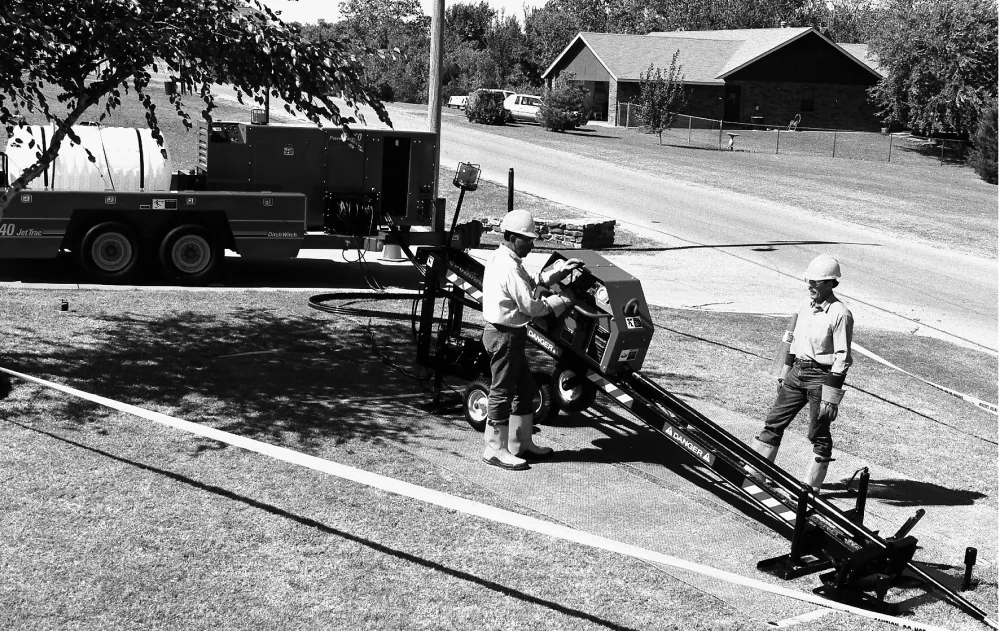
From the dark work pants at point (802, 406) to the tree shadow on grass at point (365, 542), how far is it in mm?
2684

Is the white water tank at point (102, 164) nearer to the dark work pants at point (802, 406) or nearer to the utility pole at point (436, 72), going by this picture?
the utility pole at point (436, 72)

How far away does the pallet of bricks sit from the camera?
877 inches

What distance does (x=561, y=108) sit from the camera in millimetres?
50469

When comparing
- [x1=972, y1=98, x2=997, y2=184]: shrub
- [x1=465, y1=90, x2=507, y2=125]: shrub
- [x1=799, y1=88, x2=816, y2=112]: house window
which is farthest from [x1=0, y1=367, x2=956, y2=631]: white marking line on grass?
[x1=799, y1=88, x2=816, y2=112]: house window

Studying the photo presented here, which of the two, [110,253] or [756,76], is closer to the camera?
[110,253]

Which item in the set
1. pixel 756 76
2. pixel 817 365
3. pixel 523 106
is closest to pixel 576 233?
pixel 817 365

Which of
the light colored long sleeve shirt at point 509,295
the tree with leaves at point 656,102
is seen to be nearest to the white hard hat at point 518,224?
the light colored long sleeve shirt at point 509,295

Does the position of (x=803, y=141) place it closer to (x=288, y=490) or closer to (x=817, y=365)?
(x=817, y=365)

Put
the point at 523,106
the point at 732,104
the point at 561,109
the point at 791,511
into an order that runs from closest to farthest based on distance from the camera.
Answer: the point at 791,511, the point at 561,109, the point at 523,106, the point at 732,104

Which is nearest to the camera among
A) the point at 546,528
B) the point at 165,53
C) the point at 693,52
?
the point at 546,528

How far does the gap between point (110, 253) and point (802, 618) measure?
11540 millimetres

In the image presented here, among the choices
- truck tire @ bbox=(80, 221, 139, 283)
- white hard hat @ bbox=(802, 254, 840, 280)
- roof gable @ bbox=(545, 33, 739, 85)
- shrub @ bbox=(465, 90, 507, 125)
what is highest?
roof gable @ bbox=(545, 33, 739, 85)

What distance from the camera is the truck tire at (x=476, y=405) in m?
9.04

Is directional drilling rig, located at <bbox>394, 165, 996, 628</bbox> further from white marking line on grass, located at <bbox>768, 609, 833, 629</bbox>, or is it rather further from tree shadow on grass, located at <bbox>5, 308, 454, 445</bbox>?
tree shadow on grass, located at <bbox>5, 308, 454, 445</bbox>
